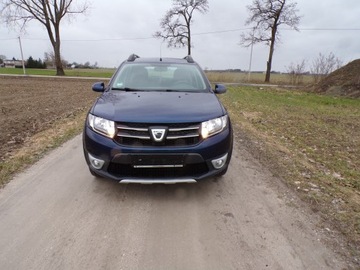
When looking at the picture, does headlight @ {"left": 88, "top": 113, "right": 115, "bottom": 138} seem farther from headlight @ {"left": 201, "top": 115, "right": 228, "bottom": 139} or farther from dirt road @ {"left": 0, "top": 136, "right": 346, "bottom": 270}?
headlight @ {"left": 201, "top": 115, "right": 228, "bottom": 139}

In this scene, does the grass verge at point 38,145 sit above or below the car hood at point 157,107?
below

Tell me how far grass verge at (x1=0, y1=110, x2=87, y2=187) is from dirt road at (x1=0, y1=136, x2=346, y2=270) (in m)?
0.31

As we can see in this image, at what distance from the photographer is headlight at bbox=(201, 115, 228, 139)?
3.07 metres

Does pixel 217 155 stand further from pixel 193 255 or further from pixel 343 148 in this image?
pixel 343 148

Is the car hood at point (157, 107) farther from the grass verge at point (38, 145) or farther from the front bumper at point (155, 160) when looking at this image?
the grass verge at point (38, 145)

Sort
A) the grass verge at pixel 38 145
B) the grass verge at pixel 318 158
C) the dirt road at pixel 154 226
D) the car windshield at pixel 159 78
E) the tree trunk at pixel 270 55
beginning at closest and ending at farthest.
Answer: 1. the dirt road at pixel 154 226
2. the grass verge at pixel 318 158
3. the grass verge at pixel 38 145
4. the car windshield at pixel 159 78
5. the tree trunk at pixel 270 55

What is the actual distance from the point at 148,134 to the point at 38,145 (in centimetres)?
325

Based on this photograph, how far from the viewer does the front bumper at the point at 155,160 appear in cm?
291

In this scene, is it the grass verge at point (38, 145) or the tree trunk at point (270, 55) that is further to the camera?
the tree trunk at point (270, 55)

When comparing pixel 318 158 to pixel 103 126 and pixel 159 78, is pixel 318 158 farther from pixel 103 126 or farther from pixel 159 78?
pixel 103 126

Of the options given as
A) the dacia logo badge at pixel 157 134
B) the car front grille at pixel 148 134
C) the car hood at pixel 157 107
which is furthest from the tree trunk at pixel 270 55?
the dacia logo badge at pixel 157 134

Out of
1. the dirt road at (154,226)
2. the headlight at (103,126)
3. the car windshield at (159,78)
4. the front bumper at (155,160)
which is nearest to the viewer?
Answer: the dirt road at (154,226)

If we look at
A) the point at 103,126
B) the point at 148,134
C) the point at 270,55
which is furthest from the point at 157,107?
the point at 270,55

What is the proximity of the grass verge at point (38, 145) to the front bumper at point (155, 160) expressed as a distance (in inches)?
60.1
